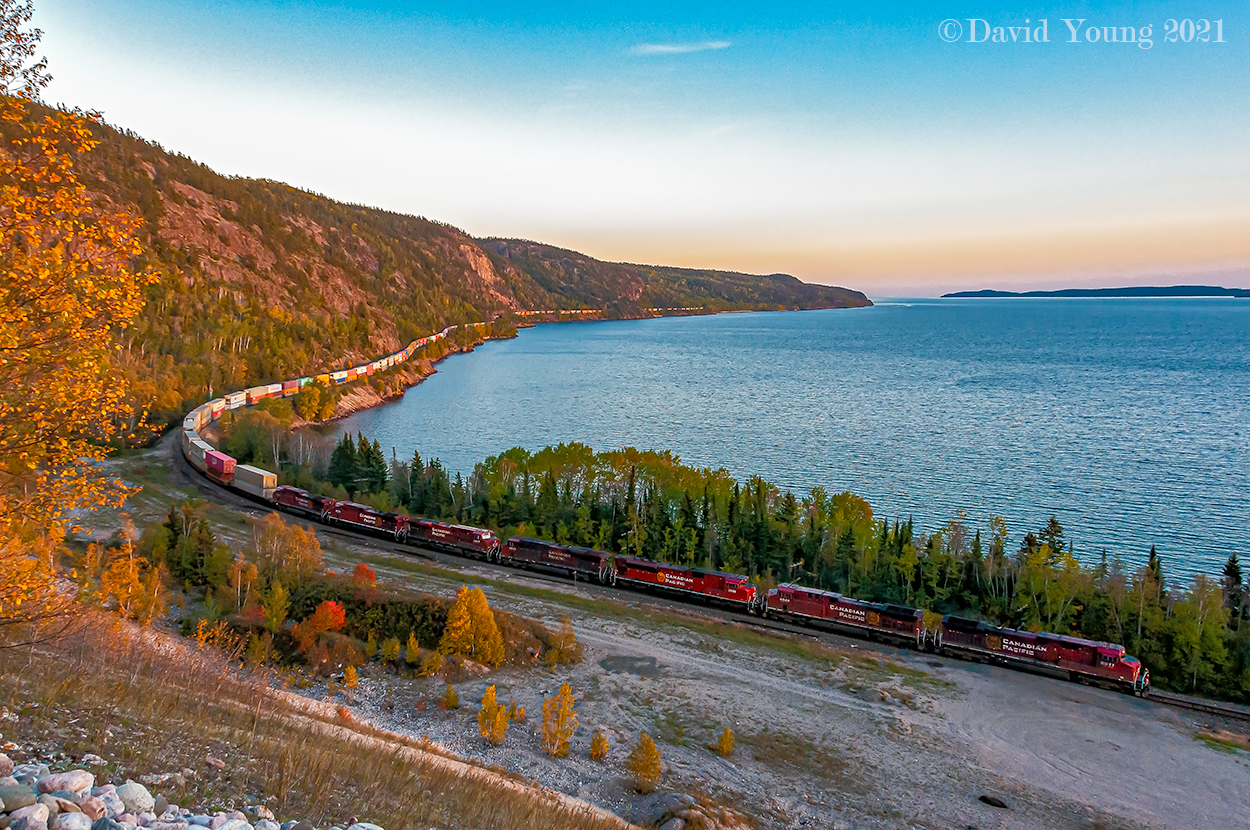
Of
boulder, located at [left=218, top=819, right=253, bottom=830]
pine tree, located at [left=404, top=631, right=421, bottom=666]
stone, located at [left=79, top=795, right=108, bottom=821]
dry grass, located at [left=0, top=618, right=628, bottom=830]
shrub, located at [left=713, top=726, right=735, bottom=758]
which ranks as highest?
stone, located at [left=79, top=795, right=108, bottom=821]

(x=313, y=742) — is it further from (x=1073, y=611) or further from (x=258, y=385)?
(x=258, y=385)

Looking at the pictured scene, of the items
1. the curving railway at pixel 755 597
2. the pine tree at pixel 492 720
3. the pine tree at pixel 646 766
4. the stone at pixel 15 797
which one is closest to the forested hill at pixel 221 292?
the curving railway at pixel 755 597

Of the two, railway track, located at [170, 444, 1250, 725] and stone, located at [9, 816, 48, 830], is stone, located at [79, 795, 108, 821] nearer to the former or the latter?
stone, located at [9, 816, 48, 830]

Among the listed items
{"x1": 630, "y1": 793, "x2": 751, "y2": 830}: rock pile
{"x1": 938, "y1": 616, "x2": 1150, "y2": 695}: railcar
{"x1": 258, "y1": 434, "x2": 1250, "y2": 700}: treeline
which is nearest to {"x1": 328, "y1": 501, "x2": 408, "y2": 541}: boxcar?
{"x1": 258, "y1": 434, "x2": 1250, "y2": 700}: treeline

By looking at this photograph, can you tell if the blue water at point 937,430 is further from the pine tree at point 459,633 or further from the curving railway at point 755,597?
the pine tree at point 459,633

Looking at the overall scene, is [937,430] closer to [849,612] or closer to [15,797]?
[849,612]

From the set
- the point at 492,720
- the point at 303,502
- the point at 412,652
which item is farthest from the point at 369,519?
the point at 492,720
